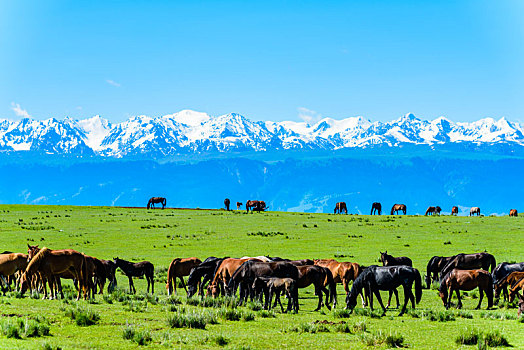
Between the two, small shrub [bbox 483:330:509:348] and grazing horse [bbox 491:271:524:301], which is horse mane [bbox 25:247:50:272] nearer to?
small shrub [bbox 483:330:509:348]

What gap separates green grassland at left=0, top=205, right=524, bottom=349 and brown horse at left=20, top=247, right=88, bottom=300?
1087 mm

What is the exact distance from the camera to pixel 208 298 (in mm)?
22172

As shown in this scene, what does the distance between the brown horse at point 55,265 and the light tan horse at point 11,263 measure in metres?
2.27

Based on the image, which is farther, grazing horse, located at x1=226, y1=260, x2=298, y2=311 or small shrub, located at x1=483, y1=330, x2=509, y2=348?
grazing horse, located at x1=226, y1=260, x2=298, y2=311

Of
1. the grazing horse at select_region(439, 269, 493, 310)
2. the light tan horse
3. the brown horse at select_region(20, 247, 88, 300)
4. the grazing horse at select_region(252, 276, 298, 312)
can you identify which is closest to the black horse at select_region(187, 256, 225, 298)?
the grazing horse at select_region(252, 276, 298, 312)

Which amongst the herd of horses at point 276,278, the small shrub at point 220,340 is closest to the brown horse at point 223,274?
the herd of horses at point 276,278

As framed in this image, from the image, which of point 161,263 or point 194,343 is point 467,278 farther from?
point 161,263

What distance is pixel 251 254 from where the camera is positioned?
147 ft

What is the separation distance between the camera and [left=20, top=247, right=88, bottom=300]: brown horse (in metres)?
22.0

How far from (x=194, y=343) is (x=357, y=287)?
8.46 m

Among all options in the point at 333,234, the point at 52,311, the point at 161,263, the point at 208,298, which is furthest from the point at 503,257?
the point at 52,311

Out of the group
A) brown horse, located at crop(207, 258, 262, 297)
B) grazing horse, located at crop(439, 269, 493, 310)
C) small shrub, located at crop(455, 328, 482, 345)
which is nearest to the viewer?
small shrub, located at crop(455, 328, 482, 345)

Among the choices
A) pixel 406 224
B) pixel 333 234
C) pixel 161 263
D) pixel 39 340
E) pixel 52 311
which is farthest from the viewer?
pixel 406 224

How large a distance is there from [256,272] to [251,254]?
2161 centimetres
